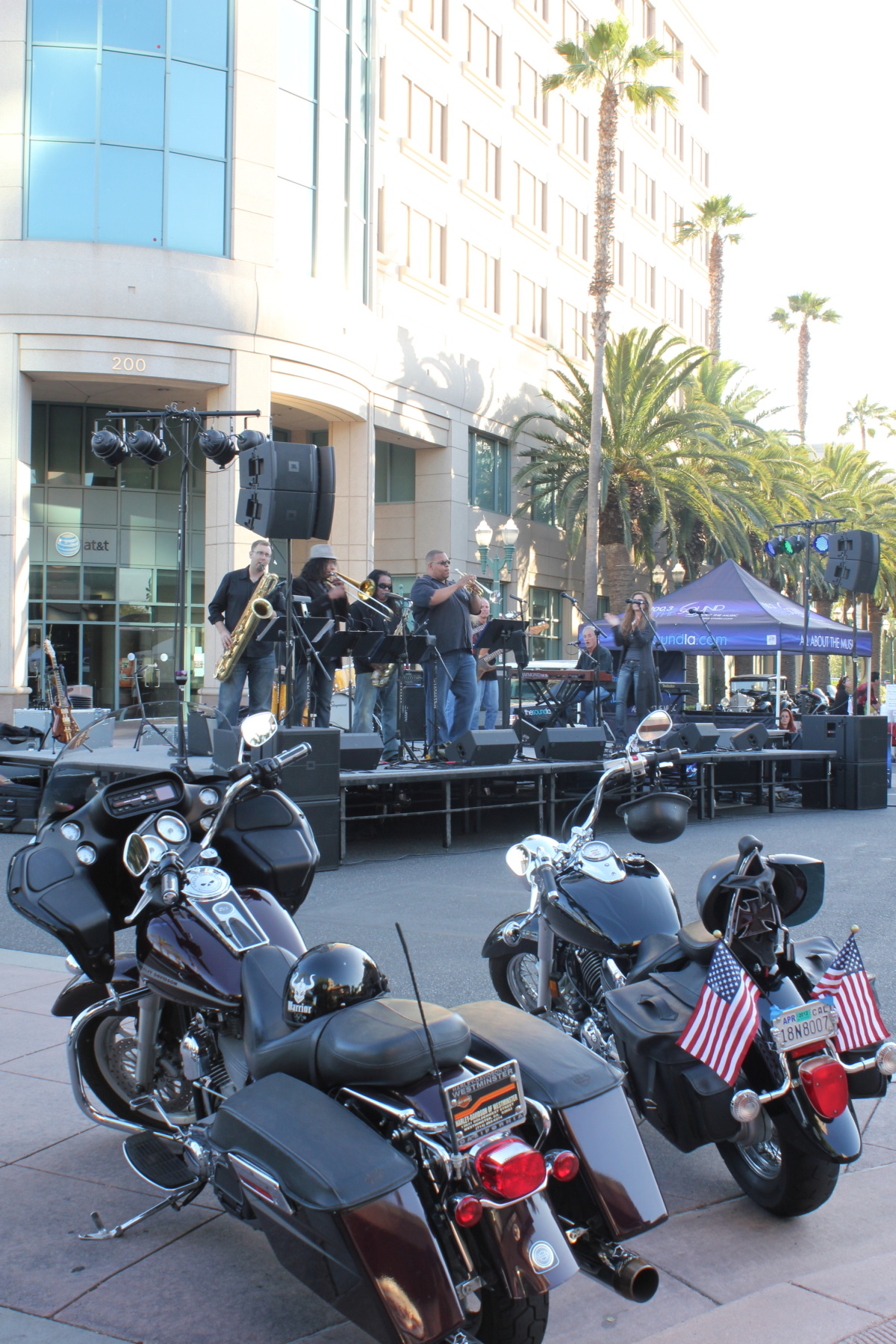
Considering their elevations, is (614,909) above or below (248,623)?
below

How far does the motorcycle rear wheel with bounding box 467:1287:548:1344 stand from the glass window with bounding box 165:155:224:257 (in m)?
21.7

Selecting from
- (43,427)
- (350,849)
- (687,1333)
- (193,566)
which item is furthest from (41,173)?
(687,1333)

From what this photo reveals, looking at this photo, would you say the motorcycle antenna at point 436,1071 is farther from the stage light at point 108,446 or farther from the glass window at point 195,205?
the glass window at point 195,205

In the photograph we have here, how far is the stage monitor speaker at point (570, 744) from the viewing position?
10766mm

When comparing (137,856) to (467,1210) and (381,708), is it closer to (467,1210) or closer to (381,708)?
(467,1210)

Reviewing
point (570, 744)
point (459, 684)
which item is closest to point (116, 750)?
point (459, 684)

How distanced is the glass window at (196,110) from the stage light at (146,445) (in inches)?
436

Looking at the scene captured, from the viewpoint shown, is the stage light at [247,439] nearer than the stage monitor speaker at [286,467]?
No

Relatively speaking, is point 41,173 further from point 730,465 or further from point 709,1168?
point 709,1168

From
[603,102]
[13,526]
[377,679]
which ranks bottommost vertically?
[377,679]

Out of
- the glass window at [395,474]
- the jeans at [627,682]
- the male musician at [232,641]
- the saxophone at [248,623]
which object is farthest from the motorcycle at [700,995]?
the glass window at [395,474]

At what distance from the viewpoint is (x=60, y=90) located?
2100 cm

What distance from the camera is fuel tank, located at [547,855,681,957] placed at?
3590 mm

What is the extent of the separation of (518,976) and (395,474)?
2675cm
